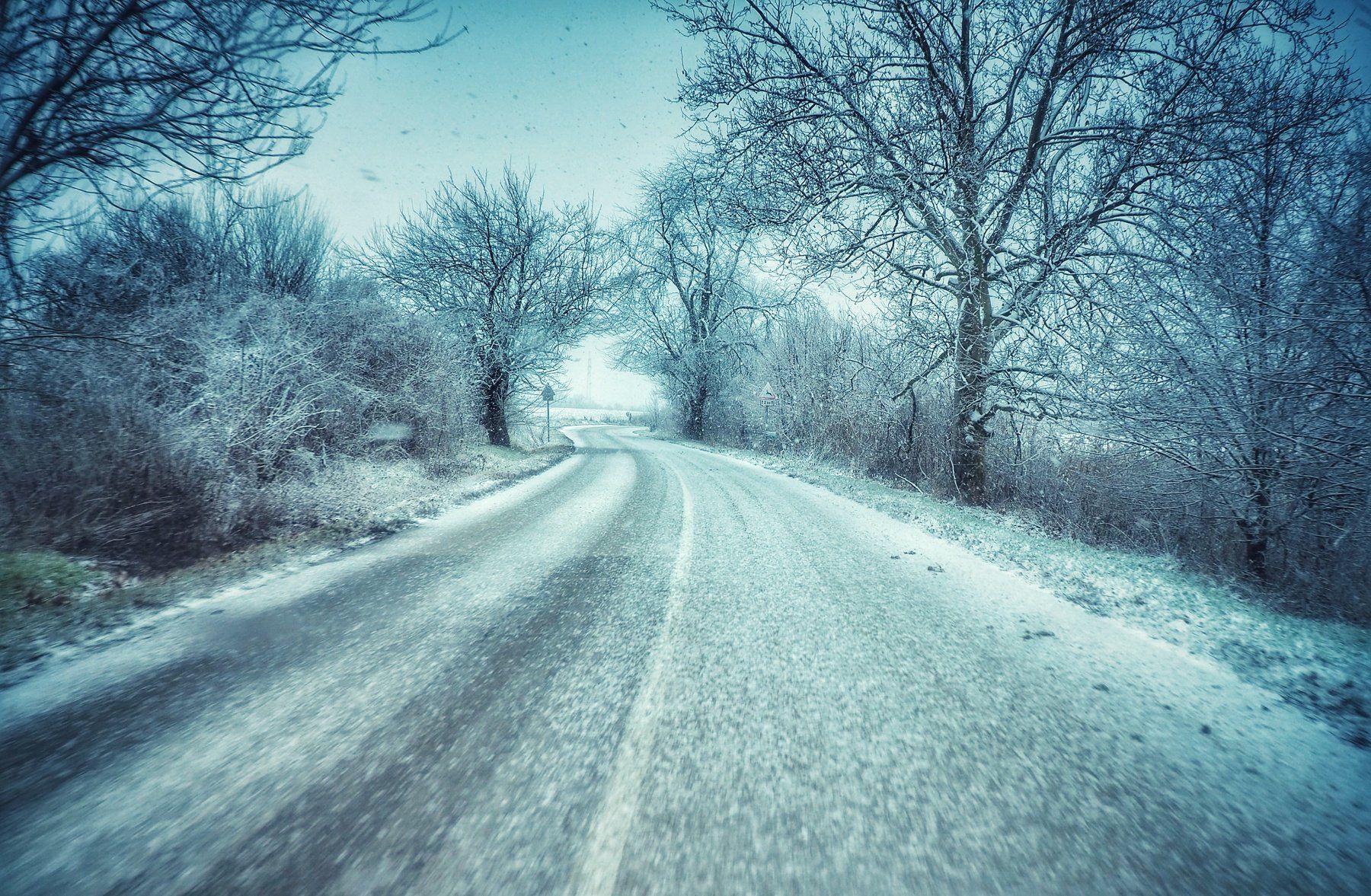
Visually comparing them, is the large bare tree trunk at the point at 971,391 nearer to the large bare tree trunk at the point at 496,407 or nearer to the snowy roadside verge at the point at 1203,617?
the snowy roadside verge at the point at 1203,617

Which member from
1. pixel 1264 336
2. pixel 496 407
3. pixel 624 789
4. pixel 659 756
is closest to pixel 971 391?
pixel 1264 336

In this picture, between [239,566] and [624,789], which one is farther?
[239,566]

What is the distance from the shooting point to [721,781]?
2051mm

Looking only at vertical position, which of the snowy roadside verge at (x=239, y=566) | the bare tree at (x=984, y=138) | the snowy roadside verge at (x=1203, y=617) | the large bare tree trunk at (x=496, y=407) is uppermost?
the bare tree at (x=984, y=138)

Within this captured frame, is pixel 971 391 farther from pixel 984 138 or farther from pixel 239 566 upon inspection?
pixel 239 566

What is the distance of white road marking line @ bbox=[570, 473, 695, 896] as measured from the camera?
1593 mm

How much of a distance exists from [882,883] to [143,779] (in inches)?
114

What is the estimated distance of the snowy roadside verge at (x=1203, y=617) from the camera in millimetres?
2760

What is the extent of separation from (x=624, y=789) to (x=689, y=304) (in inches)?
1040

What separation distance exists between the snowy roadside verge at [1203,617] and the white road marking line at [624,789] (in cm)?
343

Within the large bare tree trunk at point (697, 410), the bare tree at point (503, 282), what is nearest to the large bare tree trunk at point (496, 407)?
the bare tree at point (503, 282)

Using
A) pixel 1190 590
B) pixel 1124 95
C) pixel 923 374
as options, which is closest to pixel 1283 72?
pixel 1124 95

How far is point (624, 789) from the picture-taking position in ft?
6.55

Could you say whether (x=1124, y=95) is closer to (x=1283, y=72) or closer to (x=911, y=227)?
(x=1283, y=72)
